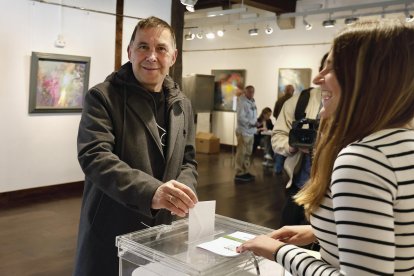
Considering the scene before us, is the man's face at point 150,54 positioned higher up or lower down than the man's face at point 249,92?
lower down

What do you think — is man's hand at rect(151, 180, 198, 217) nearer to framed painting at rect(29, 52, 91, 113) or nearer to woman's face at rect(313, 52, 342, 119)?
woman's face at rect(313, 52, 342, 119)

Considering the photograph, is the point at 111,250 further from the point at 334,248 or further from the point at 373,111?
the point at 373,111

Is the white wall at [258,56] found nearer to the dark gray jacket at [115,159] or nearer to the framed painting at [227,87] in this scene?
the framed painting at [227,87]

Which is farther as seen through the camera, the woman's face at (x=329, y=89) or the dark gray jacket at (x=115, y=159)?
the dark gray jacket at (x=115, y=159)

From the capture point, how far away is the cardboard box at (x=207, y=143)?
32.1ft

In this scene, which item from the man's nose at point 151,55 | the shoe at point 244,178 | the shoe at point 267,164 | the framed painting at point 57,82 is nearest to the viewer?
the man's nose at point 151,55

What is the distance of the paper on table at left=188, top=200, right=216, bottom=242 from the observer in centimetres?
122

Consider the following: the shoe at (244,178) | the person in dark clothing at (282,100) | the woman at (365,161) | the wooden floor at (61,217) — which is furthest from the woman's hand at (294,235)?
the person in dark clothing at (282,100)

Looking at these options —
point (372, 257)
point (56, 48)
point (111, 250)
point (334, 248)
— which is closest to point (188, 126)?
point (111, 250)

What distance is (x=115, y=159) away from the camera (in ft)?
4.50

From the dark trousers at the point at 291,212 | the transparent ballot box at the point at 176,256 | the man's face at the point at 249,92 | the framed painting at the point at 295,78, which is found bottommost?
the dark trousers at the point at 291,212

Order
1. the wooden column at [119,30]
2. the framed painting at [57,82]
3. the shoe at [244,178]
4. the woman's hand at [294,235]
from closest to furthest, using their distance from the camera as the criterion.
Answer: the woman's hand at [294,235] → the framed painting at [57,82] → the wooden column at [119,30] → the shoe at [244,178]

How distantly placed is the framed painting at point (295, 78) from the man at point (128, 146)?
292 inches

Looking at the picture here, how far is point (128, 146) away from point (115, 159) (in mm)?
131
